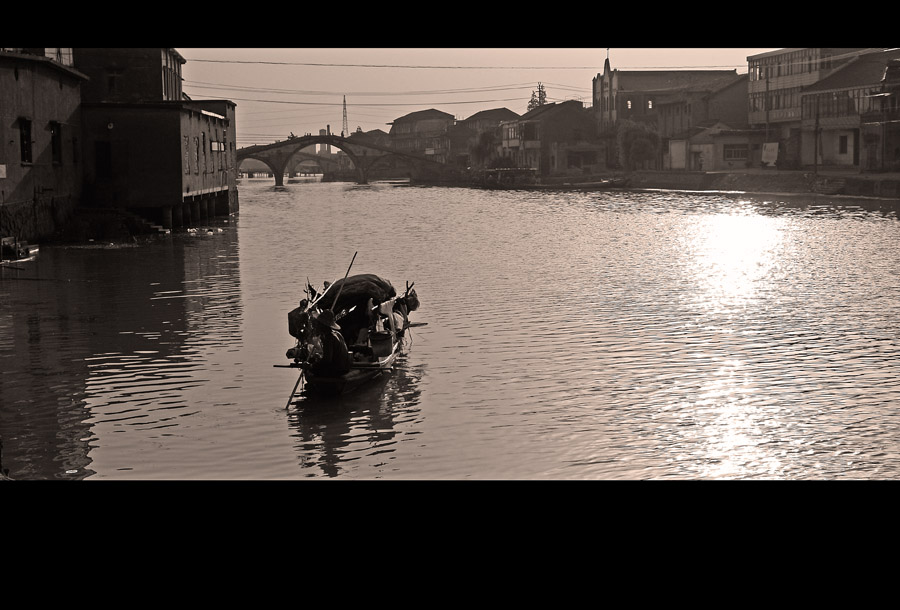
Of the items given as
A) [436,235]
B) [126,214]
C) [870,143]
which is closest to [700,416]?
[126,214]

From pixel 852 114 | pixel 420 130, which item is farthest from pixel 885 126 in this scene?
pixel 420 130

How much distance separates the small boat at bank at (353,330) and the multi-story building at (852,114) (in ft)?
157

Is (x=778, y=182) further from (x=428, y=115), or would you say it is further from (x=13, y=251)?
(x=428, y=115)

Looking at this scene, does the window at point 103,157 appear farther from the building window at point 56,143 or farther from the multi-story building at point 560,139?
the multi-story building at point 560,139

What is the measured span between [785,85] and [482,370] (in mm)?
63399

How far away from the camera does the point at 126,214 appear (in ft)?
123

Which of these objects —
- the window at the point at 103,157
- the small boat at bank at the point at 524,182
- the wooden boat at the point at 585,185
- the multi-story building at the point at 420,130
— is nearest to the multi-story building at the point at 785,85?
the wooden boat at the point at 585,185

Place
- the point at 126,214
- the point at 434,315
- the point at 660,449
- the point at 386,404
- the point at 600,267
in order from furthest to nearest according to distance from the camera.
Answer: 1. the point at 126,214
2. the point at 600,267
3. the point at 434,315
4. the point at 386,404
5. the point at 660,449

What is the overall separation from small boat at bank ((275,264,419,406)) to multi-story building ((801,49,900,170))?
47859 mm

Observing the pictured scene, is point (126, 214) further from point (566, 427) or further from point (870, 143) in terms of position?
point (870, 143)

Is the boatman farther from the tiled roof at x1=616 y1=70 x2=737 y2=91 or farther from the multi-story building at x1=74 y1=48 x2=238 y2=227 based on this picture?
the tiled roof at x1=616 y1=70 x2=737 y2=91

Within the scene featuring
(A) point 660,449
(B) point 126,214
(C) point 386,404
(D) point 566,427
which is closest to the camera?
(A) point 660,449

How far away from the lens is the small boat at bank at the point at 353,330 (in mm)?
13953
